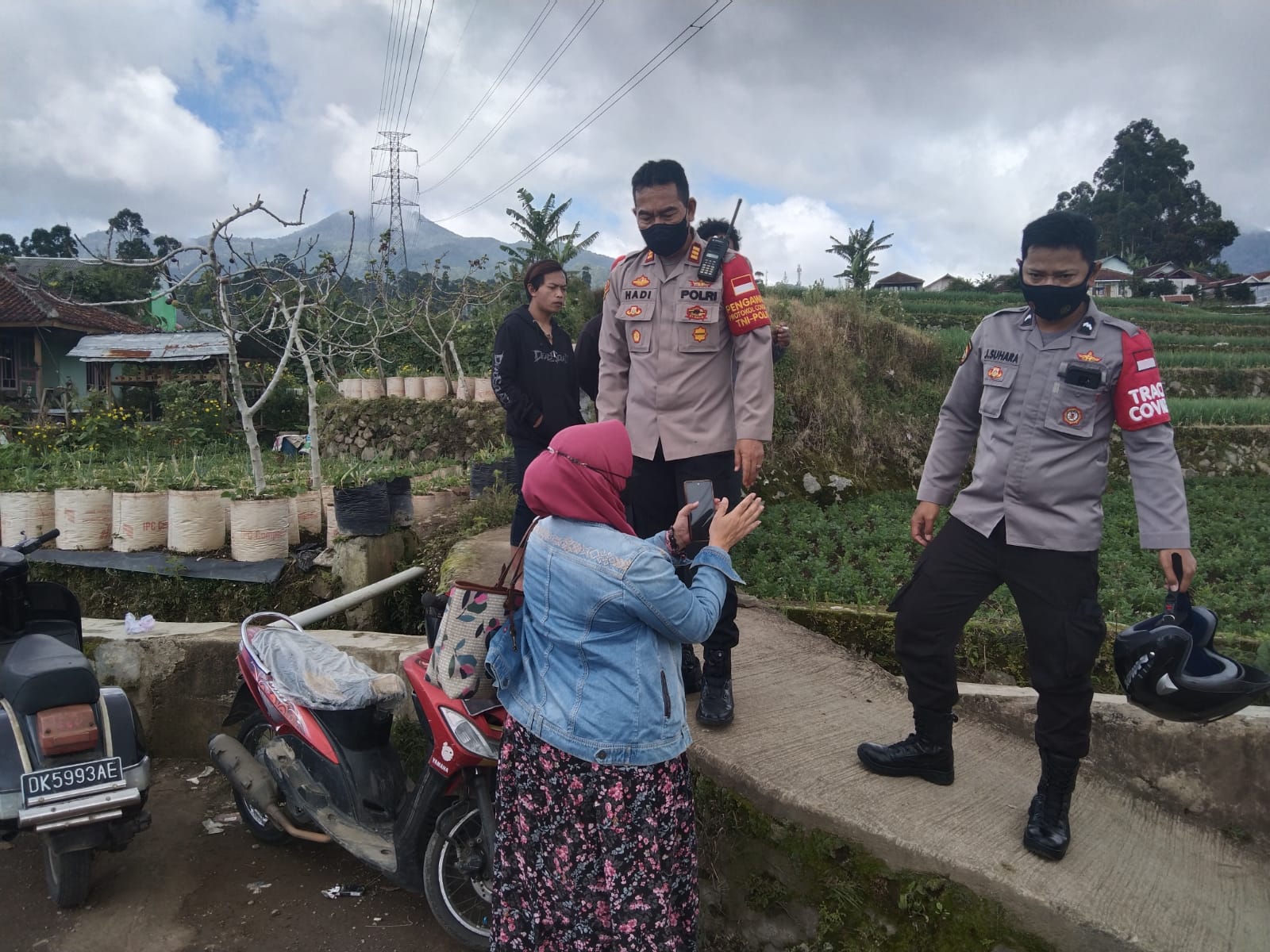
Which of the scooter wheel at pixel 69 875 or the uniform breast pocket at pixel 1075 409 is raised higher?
the uniform breast pocket at pixel 1075 409

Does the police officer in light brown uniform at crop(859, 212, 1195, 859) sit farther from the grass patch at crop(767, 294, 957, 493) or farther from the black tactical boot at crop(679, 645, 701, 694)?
the grass patch at crop(767, 294, 957, 493)

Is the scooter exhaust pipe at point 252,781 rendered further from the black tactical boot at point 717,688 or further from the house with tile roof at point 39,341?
the house with tile roof at point 39,341

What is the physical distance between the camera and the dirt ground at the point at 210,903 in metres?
2.74

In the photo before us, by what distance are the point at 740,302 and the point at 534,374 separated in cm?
164

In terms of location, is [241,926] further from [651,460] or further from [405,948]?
[651,460]

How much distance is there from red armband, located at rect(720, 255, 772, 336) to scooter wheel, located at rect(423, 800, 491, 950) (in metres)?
1.77

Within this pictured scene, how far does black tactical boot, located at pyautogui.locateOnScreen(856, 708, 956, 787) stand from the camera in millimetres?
2553

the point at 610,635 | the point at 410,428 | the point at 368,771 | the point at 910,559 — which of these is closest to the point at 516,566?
the point at 610,635

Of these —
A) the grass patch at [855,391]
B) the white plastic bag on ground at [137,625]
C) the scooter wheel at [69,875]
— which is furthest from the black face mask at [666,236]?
the grass patch at [855,391]

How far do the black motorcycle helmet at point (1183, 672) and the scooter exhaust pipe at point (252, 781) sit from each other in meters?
2.60

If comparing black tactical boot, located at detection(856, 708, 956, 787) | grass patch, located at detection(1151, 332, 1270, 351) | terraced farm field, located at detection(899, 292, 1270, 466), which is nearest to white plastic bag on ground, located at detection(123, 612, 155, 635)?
black tactical boot, located at detection(856, 708, 956, 787)

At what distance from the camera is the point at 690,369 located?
2.90 metres

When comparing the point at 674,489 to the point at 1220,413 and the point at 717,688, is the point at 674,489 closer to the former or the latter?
the point at 717,688

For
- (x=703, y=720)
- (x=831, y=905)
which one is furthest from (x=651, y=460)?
(x=831, y=905)
